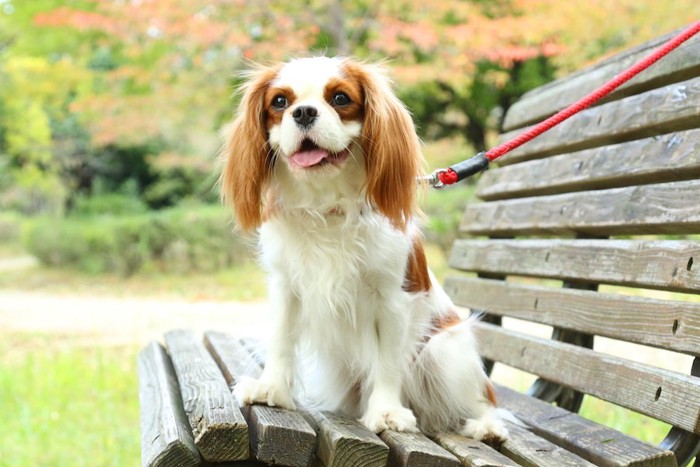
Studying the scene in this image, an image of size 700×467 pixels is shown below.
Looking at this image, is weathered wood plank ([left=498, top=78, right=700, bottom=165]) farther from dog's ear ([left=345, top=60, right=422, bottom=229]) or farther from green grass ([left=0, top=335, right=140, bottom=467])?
green grass ([left=0, top=335, right=140, bottom=467])

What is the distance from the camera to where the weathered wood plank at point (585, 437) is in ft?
5.79

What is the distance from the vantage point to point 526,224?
2.93m

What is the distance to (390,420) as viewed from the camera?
198 centimetres

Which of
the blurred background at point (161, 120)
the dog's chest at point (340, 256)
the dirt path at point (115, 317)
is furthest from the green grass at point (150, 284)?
the dog's chest at point (340, 256)

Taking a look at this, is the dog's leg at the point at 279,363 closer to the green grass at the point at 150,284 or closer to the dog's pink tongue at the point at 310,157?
the dog's pink tongue at the point at 310,157

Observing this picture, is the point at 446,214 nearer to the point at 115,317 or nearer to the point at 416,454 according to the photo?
the point at 115,317

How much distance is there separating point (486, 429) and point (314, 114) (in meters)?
0.98

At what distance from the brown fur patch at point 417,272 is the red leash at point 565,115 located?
0.73 feet

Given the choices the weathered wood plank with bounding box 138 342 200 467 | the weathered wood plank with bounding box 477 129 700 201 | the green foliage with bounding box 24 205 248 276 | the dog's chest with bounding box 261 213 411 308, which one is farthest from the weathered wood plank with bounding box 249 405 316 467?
the green foliage with bounding box 24 205 248 276

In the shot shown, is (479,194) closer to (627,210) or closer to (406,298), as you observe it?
(627,210)

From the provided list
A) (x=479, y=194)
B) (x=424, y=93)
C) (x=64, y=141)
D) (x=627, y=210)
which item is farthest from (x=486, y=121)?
(x=627, y=210)

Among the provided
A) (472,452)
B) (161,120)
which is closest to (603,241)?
(472,452)

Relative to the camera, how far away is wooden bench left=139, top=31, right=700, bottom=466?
1746 millimetres

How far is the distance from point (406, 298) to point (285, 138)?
1.89 ft
